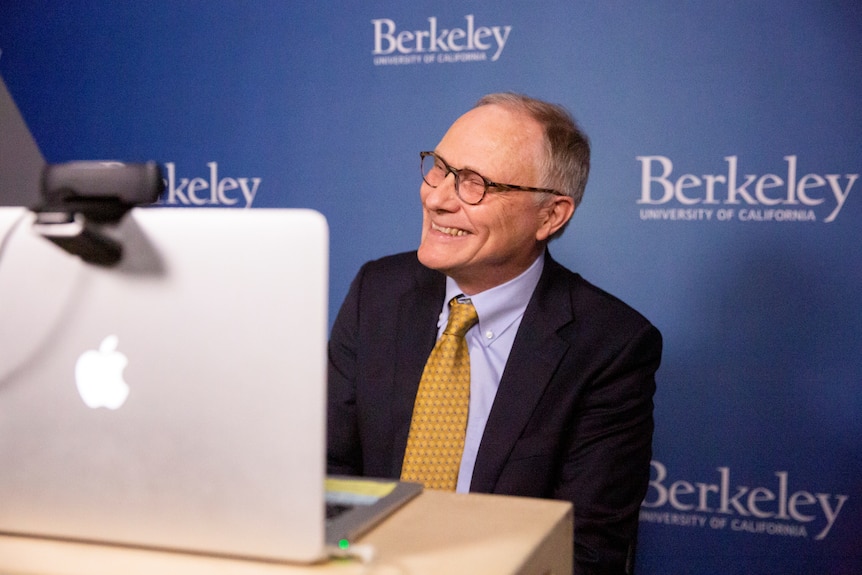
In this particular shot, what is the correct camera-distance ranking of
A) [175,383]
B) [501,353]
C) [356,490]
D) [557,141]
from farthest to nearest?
[557,141], [501,353], [356,490], [175,383]

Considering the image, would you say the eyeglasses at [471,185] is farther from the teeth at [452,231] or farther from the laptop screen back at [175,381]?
the laptop screen back at [175,381]

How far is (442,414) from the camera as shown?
1.77 m

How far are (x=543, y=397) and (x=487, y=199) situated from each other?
18.7 inches

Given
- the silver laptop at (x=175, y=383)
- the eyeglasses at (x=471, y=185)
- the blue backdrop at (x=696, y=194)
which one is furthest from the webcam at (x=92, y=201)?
the blue backdrop at (x=696, y=194)

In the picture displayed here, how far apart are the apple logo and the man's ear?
1.32 metres

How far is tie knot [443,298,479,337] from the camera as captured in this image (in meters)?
1.83

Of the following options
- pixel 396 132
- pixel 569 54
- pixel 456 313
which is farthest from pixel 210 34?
pixel 456 313

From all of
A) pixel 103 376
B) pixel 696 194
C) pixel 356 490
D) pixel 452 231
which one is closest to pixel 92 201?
pixel 103 376

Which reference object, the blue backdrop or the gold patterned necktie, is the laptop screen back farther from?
the blue backdrop

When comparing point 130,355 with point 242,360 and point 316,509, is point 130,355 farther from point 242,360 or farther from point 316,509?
point 316,509

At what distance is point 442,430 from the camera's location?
1.75 meters

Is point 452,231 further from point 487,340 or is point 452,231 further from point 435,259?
point 487,340

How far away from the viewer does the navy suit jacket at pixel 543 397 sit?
1.66m

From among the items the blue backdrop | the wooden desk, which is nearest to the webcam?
the wooden desk
